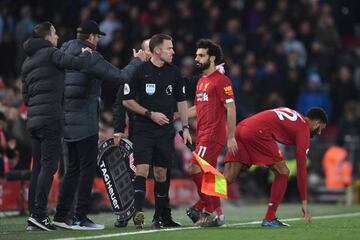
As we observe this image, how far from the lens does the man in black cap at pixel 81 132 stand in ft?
40.9

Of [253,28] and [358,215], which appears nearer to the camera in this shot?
[358,215]

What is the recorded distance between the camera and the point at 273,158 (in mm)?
12438

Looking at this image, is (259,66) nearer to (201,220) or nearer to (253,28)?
(253,28)

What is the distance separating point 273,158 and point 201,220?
112 cm

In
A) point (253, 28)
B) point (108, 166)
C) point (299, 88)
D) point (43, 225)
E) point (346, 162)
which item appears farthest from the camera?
point (253, 28)

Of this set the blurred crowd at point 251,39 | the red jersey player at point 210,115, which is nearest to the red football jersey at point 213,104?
the red jersey player at point 210,115

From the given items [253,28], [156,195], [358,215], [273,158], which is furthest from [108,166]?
[253,28]

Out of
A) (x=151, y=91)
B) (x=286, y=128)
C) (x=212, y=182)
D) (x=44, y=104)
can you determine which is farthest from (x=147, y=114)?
(x=286, y=128)

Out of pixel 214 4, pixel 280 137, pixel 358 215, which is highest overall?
pixel 214 4

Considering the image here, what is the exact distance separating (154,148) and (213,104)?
2.83 ft

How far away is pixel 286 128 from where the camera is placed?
1240 centimetres

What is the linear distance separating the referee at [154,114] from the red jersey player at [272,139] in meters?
0.81

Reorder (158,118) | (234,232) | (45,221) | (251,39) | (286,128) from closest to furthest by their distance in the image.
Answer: (234,232), (45,221), (158,118), (286,128), (251,39)

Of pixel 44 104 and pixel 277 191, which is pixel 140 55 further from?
pixel 277 191
